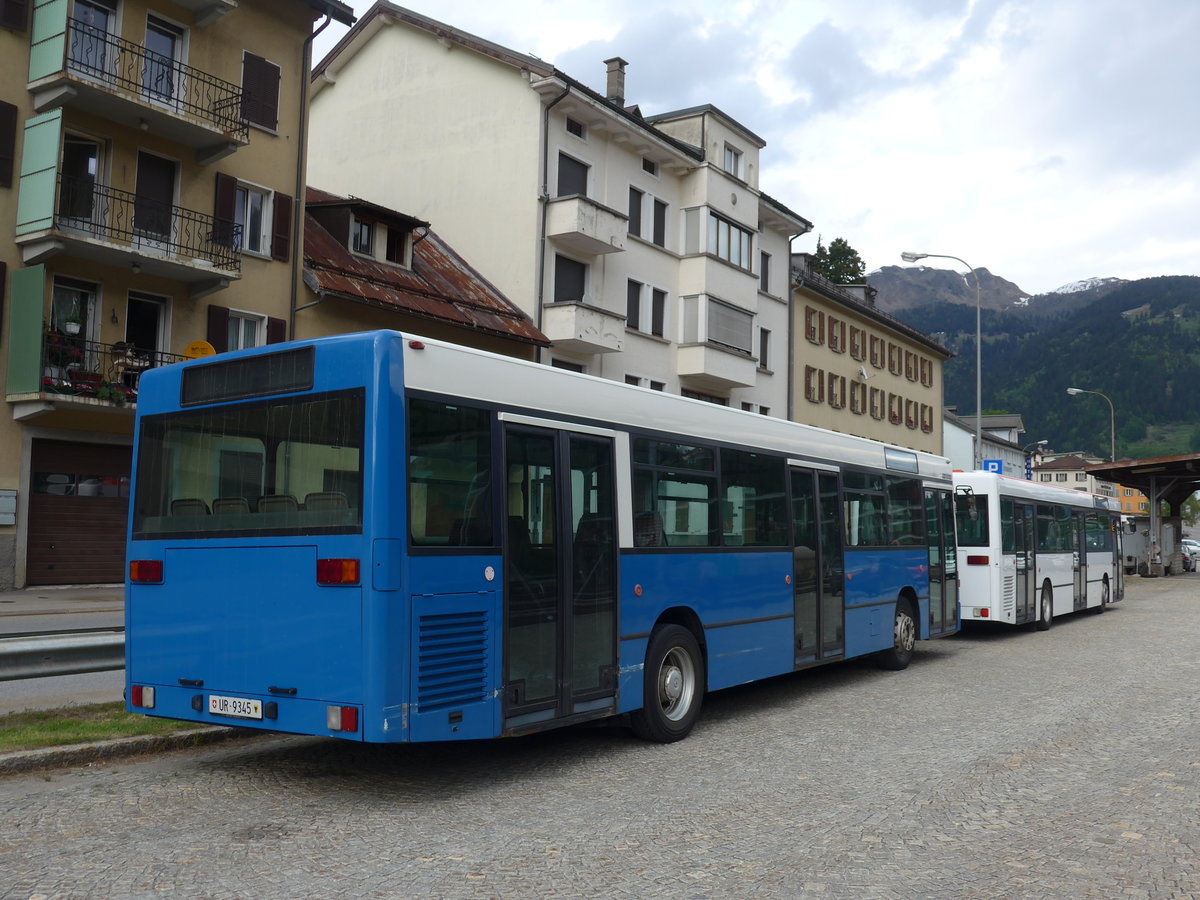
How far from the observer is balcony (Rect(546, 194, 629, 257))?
32.2m

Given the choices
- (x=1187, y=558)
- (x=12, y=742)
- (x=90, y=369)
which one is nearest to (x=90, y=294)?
(x=90, y=369)

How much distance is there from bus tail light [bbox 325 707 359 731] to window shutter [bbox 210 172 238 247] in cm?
2029

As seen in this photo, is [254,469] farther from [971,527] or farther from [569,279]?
[569,279]

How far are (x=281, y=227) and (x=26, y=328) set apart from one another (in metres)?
6.77

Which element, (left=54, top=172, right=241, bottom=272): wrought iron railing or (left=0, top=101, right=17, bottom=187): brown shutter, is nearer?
(left=0, top=101, right=17, bottom=187): brown shutter

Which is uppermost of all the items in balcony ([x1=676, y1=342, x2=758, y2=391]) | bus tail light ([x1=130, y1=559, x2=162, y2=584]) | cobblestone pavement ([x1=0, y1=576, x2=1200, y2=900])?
balcony ([x1=676, y1=342, x2=758, y2=391])

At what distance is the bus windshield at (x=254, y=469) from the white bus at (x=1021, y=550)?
12930mm

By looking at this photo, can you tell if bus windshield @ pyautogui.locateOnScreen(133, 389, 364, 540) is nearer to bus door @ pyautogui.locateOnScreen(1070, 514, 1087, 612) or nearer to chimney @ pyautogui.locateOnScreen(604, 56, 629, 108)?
bus door @ pyautogui.locateOnScreen(1070, 514, 1087, 612)

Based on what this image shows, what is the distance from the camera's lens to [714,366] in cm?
3819

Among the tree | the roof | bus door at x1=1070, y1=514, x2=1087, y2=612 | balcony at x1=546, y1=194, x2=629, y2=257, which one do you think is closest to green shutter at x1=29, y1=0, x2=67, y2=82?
the roof

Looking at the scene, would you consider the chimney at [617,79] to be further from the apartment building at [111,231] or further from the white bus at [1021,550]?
the white bus at [1021,550]

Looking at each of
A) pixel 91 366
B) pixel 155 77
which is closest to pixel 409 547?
pixel 91 366

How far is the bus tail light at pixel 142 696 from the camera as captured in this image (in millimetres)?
7559

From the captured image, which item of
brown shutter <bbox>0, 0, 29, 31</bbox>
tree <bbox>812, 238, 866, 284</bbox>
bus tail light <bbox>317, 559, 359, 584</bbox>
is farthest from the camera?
tree <bbox>812, 238, 866, 284</bbox>
